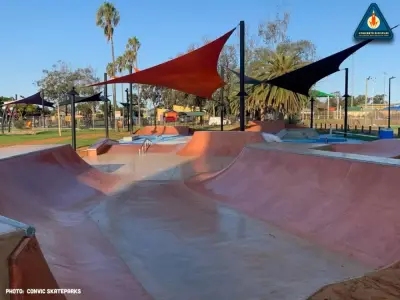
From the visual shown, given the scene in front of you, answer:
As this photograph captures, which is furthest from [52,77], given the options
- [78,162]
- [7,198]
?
[7,198]

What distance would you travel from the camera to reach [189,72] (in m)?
16.4

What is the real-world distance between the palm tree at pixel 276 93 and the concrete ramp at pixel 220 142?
17.8 metres

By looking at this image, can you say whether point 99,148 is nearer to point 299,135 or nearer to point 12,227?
point 299,135

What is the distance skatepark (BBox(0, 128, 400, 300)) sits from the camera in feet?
11.8

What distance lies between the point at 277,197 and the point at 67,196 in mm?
4170

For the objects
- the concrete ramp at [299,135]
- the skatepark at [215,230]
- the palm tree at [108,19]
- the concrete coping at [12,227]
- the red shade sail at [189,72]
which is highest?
the palm tree at [108,19]

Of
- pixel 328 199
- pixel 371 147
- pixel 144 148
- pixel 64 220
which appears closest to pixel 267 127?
pixel 144 148

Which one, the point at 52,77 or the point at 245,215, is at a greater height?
the point at 52,77

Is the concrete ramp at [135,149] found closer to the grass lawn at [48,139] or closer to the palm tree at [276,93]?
the grass lawn at [48,139]

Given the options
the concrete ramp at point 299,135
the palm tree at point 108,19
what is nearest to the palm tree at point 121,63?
the palm tree at point 108,19

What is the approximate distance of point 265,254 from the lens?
187 inches

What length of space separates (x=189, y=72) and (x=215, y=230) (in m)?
11.7

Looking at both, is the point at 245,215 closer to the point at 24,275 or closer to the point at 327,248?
the point at 327,248

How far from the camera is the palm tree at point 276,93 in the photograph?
32312 millimetres
